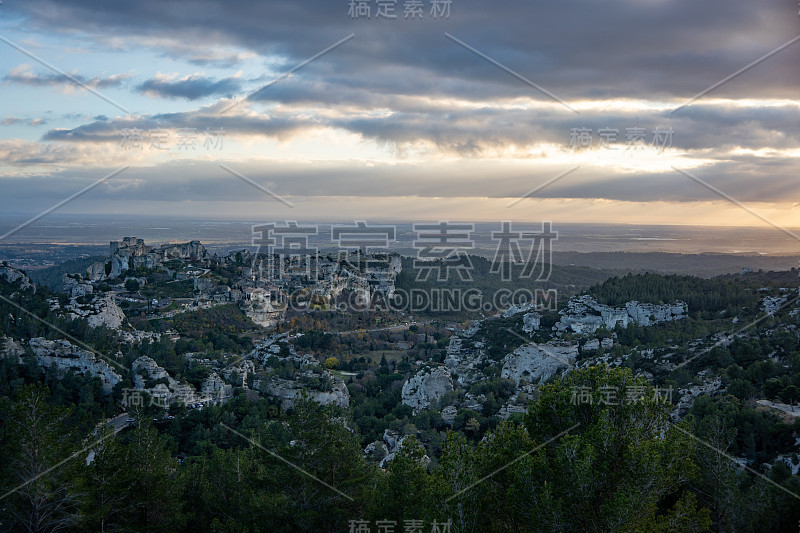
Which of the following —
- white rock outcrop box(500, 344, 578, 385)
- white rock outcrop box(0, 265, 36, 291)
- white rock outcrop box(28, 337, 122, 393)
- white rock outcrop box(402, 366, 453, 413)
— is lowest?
white rock outcrop box(402, 366, 453, 413)

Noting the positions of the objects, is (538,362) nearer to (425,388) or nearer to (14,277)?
(425,388)

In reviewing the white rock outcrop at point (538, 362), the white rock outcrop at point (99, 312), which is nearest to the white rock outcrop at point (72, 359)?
the white rock outcrop at point (99, 312)

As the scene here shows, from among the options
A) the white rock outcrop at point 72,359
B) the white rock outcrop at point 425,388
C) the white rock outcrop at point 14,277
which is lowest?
the white rock outcrop at point 425,388

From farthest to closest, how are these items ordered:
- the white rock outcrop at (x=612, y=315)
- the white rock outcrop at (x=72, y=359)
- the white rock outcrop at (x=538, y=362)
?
the white rock outcrop at (x=612, y=315) → the white rock outcrop at (x=538, y=362) → the white rock outcrop at (x=72, y=359)

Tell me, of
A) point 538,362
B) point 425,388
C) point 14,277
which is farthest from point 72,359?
point 538,362

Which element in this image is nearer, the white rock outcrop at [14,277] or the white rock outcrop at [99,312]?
the white rock outcrop at [99,312]

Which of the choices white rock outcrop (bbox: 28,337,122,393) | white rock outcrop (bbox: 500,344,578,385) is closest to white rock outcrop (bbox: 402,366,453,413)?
white rock outcrop (bbox: 500,344,578,385)

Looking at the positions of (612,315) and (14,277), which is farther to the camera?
(612,315)

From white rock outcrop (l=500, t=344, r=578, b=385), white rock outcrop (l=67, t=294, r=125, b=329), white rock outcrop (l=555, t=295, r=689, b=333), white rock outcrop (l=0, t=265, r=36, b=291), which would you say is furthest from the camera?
white rock outcrop (l=555, t=295, r=689, b=333)

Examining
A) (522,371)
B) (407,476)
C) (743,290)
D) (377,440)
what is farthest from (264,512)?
(743,290)

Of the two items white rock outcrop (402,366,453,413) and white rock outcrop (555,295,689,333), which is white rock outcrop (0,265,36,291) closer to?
white rock outcrop (402,366,453,413)

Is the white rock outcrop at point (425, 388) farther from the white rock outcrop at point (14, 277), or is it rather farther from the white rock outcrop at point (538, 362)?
the white rock outcrop at point (14, 277)

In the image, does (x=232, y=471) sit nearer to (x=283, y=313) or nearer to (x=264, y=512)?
(x=264, y=512)
